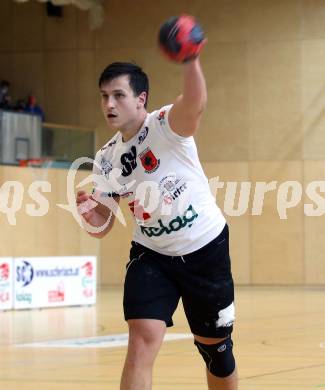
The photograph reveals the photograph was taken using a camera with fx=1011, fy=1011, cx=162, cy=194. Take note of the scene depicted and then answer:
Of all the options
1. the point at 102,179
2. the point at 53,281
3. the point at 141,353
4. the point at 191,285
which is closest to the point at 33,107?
the point at 53,281

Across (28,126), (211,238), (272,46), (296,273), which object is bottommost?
(296,273)

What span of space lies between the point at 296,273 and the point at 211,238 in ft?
69.7

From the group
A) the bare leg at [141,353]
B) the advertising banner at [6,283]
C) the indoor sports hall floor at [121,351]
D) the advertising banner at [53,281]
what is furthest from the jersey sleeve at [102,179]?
the advertising banner at [53,281]

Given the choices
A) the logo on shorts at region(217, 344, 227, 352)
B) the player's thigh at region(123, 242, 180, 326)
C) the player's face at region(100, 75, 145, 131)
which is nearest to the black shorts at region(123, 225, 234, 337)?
the player's thigh at region(123, 242, 180, 326)

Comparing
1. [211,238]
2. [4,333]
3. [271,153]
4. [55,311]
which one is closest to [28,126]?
[271,153]

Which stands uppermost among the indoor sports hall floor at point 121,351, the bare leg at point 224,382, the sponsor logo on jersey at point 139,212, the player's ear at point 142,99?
the player's ear at point 142,99

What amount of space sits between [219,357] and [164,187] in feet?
3.88

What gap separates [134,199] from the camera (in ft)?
19.8

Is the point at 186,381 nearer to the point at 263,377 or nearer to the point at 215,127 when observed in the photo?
the point at 263,377

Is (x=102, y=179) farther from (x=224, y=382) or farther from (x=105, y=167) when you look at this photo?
(x=224, y=382)

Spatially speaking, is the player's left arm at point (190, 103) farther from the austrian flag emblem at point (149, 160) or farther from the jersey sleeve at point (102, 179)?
the jersey sleeve at point (102, 179)

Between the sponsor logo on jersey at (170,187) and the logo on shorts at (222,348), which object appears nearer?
the sponsor logo on jersey at (170,187)

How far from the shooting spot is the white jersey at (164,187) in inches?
234

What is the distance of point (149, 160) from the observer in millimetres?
5949
